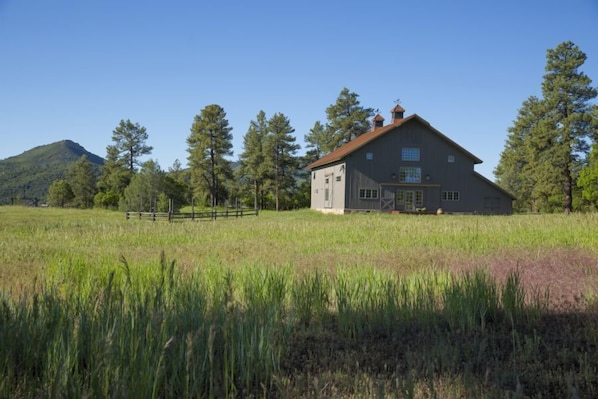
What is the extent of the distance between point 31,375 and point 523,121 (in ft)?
215

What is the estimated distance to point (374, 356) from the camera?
3912 millimetres

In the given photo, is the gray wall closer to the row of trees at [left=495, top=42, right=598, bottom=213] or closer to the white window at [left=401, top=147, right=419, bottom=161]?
the white window at [left=401, top=147, right=419, bottom=161]

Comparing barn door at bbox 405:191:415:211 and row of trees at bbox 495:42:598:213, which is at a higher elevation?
row of trees at bbox 495:42:598:213

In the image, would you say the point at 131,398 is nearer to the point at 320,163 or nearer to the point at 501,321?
the point at 501,321

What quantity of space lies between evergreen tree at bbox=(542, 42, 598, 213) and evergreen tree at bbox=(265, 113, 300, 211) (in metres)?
30.9

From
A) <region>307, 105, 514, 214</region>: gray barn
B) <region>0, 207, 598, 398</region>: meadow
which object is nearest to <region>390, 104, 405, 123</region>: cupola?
<region>307, 105, 514, 214</region>: gray barn

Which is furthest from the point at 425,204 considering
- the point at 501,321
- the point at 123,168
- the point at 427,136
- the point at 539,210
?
the point at 123,168

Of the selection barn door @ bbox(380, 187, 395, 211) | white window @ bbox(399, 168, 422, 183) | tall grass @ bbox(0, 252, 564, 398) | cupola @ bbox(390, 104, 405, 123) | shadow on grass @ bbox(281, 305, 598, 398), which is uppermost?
cupola @ bbox(390, 104, 405, 123)

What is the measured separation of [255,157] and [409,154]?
25.5 metres

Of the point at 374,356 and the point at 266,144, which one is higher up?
the point at 266,144

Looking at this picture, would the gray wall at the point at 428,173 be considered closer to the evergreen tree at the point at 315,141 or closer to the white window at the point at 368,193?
the white window at the point at 368,193

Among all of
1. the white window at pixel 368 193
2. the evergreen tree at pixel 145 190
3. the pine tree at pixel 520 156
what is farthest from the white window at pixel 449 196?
the evergreen tree at pixel 145 190

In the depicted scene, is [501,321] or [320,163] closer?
[501,321]

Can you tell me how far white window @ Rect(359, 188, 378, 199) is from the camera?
37438 mm
